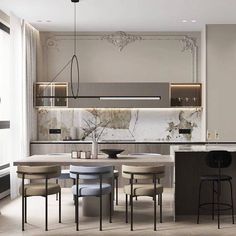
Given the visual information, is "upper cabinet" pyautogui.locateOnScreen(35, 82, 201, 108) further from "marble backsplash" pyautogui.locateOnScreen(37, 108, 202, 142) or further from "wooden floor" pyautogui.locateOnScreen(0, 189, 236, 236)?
"wooden floor" pyautogui.locateOnScreen(0, 189, 236, 236)

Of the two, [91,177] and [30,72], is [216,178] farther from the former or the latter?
[30,72]

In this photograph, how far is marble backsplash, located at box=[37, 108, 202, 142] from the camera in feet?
31.4

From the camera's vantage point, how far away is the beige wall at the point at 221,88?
9000 mm

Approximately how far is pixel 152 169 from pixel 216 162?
0.86m

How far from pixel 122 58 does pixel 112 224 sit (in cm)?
438

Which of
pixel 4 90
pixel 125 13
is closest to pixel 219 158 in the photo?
pixel 125 13

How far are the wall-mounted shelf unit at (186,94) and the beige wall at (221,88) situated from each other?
0.37 m

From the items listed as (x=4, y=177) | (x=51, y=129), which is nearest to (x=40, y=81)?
(x=51, y=129)

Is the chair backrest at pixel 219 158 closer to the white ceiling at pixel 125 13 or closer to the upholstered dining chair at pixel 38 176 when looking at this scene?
the upholstered dining chair at pixel 38 176

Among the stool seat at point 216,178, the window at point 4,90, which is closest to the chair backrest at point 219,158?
the stool seat at point 216,178

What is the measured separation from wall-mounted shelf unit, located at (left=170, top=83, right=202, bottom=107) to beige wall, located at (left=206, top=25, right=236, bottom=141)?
1.22 feet

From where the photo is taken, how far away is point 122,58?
31.7 ft

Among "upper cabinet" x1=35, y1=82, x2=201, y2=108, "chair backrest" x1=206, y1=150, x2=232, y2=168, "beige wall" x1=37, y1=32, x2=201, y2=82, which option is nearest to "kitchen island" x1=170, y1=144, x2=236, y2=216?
"chair backrest" x1=206, y1=150, x2=232, y2=168

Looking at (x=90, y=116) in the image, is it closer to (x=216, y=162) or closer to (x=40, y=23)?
(x=40, y=23)
